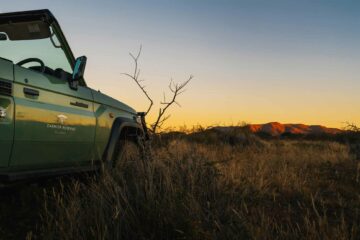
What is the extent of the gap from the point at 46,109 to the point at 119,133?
4.99 ft

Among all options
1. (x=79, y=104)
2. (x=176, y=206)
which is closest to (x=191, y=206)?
(x=176, y=206)

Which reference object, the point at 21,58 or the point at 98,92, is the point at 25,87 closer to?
the point at 21,58

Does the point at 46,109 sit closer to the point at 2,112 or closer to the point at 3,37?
the point at 2,112

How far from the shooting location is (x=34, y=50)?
458 centimetres

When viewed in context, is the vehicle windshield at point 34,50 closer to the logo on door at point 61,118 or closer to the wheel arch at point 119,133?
the logo on door at point 61,118

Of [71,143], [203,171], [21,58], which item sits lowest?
[203,171]

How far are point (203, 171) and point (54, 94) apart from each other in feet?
6.50

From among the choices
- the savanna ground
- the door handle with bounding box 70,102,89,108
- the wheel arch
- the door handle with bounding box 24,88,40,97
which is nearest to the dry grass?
the savanna ground

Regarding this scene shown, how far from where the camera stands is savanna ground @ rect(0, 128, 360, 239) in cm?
331

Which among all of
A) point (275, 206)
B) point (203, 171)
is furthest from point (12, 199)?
point (275, 206)

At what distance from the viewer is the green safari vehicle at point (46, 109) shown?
11.7ft

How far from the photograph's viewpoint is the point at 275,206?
511 centimetres

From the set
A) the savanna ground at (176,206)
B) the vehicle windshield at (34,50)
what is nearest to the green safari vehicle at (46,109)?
the vehicle windshield at (34,50)

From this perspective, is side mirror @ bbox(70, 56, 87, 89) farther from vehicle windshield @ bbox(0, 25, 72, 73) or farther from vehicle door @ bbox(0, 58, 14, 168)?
vehicle door @ bbox(0, 58, 14, 168)
